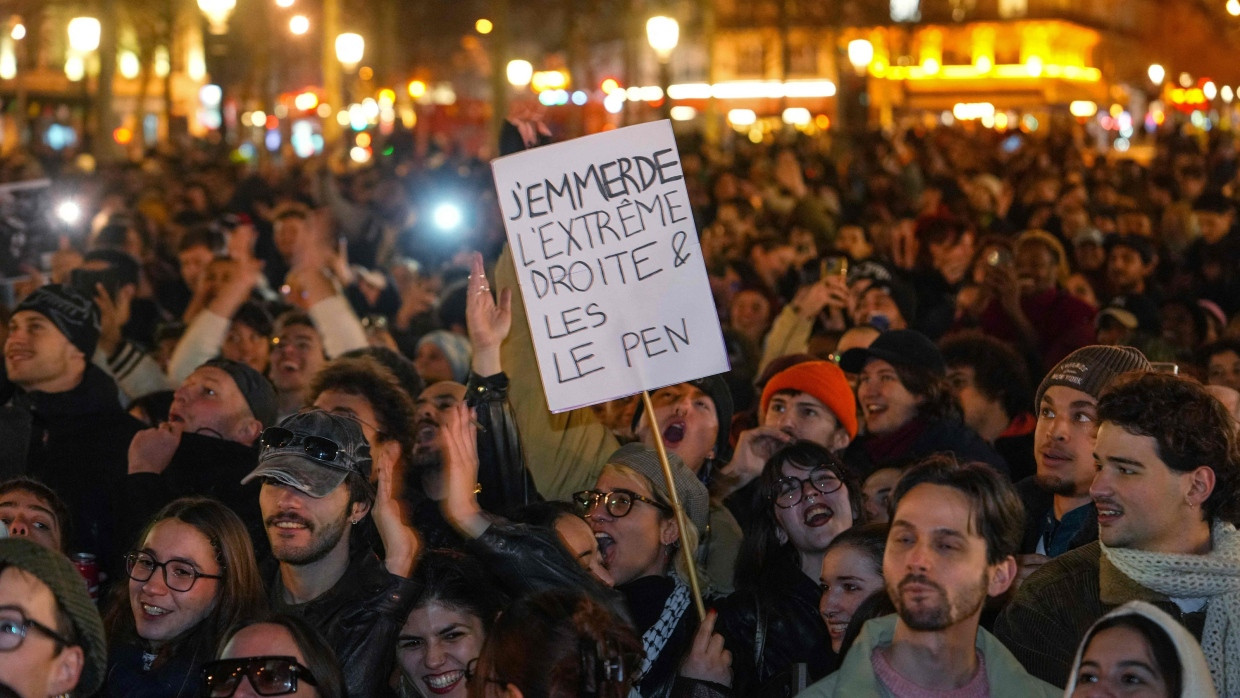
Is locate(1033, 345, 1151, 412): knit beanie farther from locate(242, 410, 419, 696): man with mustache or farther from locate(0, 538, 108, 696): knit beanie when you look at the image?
locate(0, 538, 108, 696): knit beanie

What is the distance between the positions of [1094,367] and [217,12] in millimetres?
21295

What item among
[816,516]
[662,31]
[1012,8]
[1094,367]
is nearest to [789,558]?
[816,516]

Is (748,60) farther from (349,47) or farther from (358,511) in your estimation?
(358,511)

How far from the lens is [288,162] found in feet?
119

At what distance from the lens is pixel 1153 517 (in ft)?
15.1

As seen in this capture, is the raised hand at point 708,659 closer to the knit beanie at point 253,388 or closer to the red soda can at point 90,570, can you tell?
the red soda can at point 90,570

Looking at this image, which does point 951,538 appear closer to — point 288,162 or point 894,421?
point 894,421

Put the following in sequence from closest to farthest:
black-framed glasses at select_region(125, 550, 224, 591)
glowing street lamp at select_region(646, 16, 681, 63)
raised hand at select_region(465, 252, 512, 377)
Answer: black-framed glasses at select_region(125, 550, 224, 591) < raised hand at select_region(465, 252, 512, 377) < glowing street lamp at select_region(646, 16, 681, 63)

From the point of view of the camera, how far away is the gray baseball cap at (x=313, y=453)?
16.8 feet

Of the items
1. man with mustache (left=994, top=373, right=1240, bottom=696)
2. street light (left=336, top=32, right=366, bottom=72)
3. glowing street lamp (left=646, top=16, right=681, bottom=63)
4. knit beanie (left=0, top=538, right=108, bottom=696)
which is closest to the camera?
knit beanie (left=0, top=538, right=108, bottom=696)

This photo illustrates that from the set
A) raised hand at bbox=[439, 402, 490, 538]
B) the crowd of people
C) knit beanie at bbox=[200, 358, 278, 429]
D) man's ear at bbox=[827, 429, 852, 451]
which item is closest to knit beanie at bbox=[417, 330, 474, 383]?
the crowd of people

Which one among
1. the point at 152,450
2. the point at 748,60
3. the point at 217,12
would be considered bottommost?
the point at 152,450

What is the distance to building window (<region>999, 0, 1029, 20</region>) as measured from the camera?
86.9m

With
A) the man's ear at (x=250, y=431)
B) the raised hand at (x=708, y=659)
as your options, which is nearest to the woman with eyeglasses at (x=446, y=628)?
the raised hand at (x=708, y=659)
